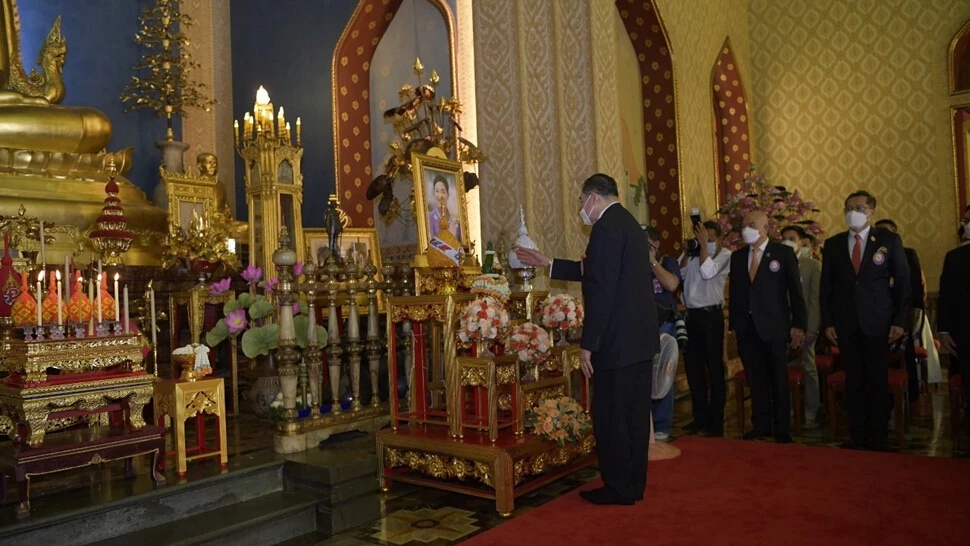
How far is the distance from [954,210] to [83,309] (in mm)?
9275

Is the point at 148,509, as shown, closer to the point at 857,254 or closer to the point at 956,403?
the point at 857,254

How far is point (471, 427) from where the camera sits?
13.8ft

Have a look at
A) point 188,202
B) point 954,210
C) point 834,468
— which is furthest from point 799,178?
point 188,202

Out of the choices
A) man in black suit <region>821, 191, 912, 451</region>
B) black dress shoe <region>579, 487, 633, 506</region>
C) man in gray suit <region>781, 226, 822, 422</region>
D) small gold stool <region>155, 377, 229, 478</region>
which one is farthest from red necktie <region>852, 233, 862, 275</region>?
small gold stool <region>155, 377, 229, 478</region>

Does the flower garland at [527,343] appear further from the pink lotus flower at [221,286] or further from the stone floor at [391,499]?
the pink lotus flower at [221,286]

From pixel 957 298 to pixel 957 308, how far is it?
0.06m

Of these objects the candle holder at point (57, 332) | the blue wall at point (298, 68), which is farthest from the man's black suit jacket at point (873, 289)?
the blue wall at point (298, 68)

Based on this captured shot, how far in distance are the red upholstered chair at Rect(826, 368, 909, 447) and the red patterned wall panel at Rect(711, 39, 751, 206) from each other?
5.16 m

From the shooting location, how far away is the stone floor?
137 inches

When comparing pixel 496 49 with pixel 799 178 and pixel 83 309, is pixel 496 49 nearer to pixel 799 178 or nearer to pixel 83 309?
pixel 83 309

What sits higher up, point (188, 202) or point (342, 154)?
point (342, 154)

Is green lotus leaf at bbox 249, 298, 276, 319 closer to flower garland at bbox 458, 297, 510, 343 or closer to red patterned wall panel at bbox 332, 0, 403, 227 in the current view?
flower garland at bbox 458, 297, 510, 343

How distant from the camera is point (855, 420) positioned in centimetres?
501

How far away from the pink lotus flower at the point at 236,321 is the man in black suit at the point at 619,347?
2.43m
